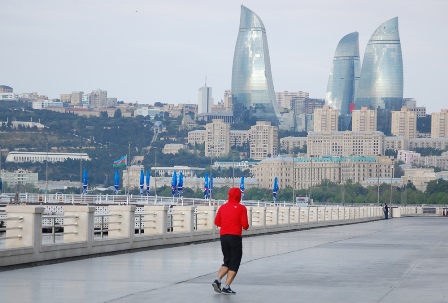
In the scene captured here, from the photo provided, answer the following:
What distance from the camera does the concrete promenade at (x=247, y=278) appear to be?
19.6 metres

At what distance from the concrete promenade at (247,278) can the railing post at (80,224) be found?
859 millimetres

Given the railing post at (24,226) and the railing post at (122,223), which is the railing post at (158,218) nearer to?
the railing post at (122,223)

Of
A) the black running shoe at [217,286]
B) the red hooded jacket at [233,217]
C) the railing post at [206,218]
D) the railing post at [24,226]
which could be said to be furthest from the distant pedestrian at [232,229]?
the railing post at [206,218]

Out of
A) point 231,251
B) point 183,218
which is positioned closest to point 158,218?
point 183,218

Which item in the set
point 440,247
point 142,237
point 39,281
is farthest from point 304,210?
point 39,281

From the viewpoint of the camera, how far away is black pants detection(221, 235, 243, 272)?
810 inches

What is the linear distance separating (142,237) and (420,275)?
33.1 feet

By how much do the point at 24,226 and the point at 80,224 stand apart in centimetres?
337

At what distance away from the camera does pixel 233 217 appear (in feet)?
68.4

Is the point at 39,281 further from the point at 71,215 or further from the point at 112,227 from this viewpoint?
the point at 112,227

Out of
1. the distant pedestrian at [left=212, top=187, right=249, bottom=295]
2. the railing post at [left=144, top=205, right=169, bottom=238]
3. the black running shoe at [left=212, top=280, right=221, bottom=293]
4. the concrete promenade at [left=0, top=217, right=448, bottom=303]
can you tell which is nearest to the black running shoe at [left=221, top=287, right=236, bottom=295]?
the black running shoe at [left=212, top=280, right=221, bottom=293]

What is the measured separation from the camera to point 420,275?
80.4 ft

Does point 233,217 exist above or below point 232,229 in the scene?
above

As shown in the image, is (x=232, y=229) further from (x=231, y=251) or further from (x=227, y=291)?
(x=227, y=291)
